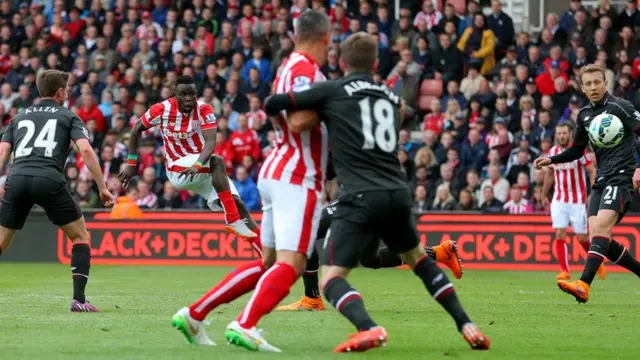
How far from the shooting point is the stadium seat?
942 inches

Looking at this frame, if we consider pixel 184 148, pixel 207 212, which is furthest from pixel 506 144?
pixel 184 148

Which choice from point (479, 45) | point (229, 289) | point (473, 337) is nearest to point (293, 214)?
point (229, 289)

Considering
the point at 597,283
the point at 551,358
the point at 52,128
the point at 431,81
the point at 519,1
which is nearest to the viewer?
the point at 551,358

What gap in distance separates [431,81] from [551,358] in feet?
53.5

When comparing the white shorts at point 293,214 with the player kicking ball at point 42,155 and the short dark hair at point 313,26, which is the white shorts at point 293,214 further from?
the player kicking ball at point 42,155

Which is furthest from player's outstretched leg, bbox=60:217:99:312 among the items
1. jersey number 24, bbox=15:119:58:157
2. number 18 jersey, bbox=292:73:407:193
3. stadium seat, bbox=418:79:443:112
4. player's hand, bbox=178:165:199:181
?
stadium seat, bbox=418:79:443:112

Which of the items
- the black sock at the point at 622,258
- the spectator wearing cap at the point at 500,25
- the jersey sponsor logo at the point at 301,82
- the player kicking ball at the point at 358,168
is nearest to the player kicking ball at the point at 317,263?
the black sock at the point at 622,258

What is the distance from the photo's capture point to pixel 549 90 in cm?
2270

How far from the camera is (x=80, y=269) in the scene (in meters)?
11.5

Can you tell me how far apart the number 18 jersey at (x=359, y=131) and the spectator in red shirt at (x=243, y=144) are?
15.2m

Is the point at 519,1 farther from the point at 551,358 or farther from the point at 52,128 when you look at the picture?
the point at 551,358

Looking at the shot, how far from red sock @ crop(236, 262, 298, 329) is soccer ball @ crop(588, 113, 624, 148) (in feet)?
18.6

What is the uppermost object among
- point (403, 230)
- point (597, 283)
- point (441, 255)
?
point (403, 230)

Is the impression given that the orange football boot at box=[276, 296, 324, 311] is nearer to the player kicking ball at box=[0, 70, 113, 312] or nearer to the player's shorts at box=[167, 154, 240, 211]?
the player kicking ball at box=[0, 70, 113, 312]
